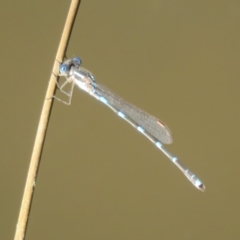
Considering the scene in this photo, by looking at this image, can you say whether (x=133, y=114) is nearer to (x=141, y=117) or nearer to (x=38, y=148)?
(x=141, y=117)

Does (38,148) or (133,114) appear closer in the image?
(38,148)

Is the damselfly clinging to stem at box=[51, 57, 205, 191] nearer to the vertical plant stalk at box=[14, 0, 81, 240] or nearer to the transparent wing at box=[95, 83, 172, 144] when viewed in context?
the transparent wing at box=[95, 83, 172, 144]

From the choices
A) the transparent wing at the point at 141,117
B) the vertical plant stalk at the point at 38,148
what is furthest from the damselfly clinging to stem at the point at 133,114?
the vertical plant stalk at the point at 38,148

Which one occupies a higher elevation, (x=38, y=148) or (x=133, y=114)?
(x=133, y=114)

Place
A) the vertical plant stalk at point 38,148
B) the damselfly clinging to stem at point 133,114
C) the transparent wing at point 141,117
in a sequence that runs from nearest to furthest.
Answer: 1. the vertical plant stalk at point 38,148
2. the damselfly clinging to stem at point 133,114
3. the transparent wing at point 141,117

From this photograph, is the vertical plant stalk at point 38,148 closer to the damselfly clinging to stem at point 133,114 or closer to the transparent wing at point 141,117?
the damselfly clinging to stem at point 133,114

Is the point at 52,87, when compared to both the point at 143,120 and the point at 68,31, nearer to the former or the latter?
the point at 68,31

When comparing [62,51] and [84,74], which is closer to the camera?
[62,51]

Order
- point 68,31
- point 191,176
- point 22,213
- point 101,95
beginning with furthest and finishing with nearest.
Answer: point 101,95 < point 191,176 < point 68,31 < point 22,213

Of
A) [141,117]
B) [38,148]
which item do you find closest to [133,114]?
[141,117]

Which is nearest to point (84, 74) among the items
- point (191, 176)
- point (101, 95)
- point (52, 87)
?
point (101, 95)

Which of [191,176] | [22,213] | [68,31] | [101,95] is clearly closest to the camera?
[22,213]
